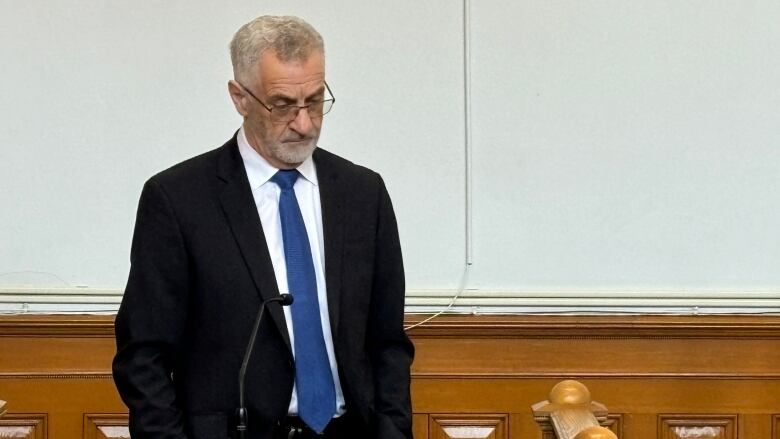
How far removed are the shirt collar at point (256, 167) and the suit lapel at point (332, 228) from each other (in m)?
0.03

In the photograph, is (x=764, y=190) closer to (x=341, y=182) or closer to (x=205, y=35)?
(x=205, y=35)

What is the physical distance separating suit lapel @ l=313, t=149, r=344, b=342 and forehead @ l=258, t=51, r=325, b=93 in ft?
0.79

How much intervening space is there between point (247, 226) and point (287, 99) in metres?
0.29

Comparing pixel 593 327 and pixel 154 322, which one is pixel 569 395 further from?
pixel 593 327

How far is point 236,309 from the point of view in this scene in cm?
305

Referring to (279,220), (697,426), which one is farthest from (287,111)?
(697,426)

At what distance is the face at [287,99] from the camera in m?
3.07

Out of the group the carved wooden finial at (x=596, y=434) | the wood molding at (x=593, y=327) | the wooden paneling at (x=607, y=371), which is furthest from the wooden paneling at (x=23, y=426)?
the carved wooden finial at (x=596, y=434)

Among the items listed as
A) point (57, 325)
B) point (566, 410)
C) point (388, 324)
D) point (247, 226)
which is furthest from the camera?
point (57, 325)

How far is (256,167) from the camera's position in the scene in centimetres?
318

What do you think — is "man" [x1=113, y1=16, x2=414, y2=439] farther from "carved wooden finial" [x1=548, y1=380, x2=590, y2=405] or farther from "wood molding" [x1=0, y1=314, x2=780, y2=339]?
"wood molding" [x1=0, y1=314, x2=780, y2=339]

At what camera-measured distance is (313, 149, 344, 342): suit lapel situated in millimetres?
3088

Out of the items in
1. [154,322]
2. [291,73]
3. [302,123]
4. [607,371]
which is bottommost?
[607,371]

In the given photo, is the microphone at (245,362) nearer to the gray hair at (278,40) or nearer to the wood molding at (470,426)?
the gray hair at (278,40)
